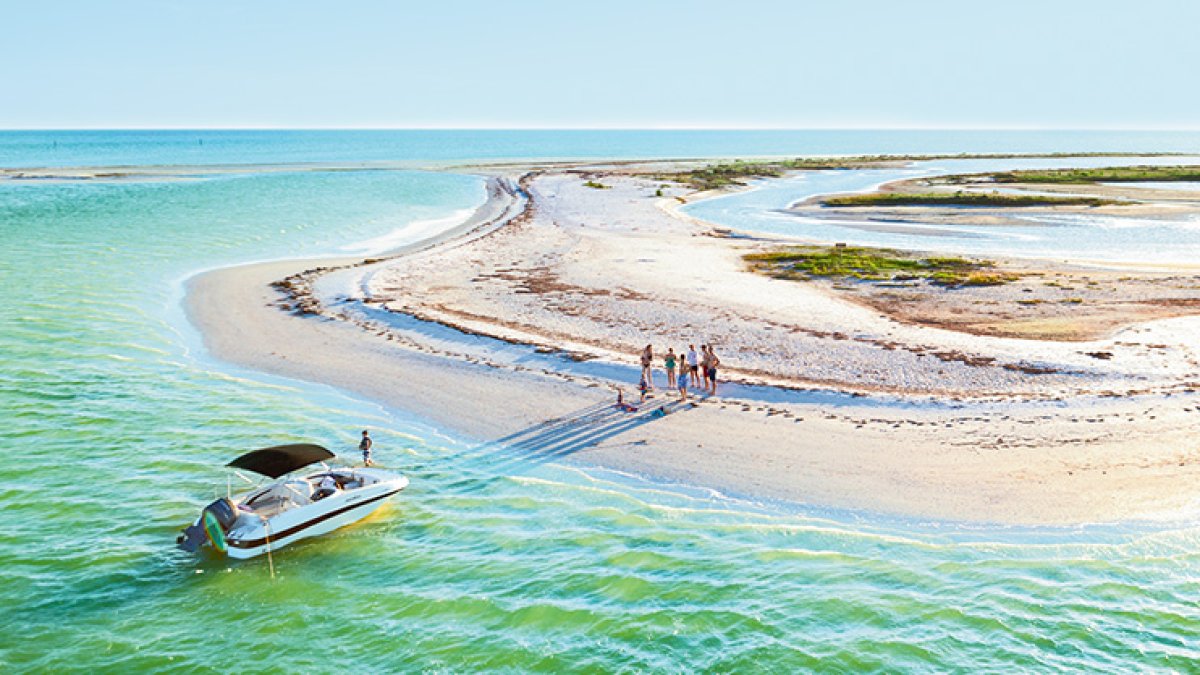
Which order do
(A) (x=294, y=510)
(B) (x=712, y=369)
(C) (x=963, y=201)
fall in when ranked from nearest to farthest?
(A) (x=294, y=510)
(B) (x=712, y=369)
(C) (x=963, y=201)

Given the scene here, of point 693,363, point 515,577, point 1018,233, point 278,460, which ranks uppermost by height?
point 1018,233

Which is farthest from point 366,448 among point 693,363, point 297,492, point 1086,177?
point 1086,177

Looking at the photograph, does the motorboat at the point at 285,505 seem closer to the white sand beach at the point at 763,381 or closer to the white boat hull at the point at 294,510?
the white boat hull at the point at 294,510

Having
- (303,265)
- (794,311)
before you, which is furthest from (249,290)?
(794,311)

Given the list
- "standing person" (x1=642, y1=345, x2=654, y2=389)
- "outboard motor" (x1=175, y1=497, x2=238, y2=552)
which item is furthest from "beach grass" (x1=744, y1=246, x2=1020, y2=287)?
"outboard motor" (x1=175, y1=497, x2=238, y2=552)

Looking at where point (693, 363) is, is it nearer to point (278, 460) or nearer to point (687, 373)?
point (687, 373)

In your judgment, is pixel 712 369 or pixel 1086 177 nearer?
pixel 712 369

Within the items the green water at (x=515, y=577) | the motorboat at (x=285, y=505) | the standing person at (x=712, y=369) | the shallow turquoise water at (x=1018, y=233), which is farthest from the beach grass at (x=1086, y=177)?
the motorboat at (x=285, y=505)
